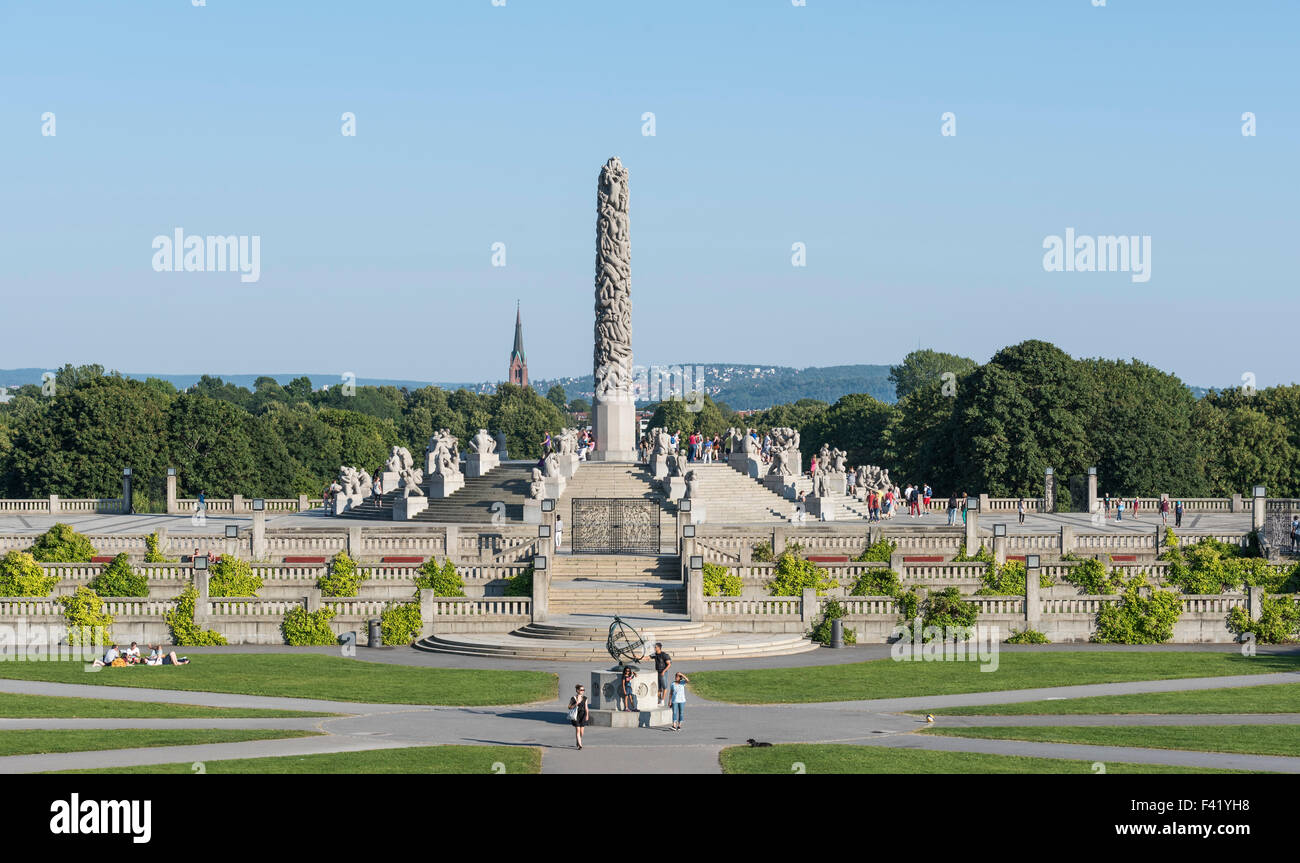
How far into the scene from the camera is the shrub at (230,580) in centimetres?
5162

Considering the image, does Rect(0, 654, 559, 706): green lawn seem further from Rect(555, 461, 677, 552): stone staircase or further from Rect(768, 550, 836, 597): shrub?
Rect(555, 461, 677, 552): stone staircase

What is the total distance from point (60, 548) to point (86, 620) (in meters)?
10.5

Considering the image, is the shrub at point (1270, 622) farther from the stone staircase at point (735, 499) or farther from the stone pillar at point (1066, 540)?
the stone staircase at point (735, 499)

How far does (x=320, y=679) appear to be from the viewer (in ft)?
132

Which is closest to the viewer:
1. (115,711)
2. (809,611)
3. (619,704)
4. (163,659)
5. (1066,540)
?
(619,704)

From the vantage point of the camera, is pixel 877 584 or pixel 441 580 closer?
pixel 877 584

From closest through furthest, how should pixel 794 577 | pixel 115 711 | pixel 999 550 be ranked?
pixel 115 711, pixel 794 577, pixel 999 550

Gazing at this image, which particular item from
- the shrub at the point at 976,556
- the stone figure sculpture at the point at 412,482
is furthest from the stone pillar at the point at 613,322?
the shrub at the point at 976,556

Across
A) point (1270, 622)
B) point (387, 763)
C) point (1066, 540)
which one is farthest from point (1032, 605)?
point (387, 763)

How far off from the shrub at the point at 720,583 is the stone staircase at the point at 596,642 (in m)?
3.65

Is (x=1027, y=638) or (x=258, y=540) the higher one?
(x=258, y=540)

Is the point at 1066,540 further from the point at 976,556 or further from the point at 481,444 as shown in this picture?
the point at 481,444
